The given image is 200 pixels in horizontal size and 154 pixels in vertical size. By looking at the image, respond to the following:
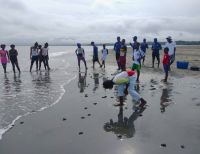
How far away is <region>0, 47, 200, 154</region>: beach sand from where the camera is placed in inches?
267

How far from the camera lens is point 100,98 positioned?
1218 centimetres

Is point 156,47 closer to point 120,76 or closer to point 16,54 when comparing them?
point 16,54

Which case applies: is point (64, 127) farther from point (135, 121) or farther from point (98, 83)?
point (98, 83)

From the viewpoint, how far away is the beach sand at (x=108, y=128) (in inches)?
267

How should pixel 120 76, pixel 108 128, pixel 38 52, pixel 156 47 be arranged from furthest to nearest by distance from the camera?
pixel 38 52 < pixel 156 47 < pixel 120 76 < pixel 108 128

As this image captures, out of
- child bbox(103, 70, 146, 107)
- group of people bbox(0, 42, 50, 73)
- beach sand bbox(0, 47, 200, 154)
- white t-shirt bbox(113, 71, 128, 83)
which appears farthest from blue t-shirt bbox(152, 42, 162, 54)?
white t-shirt bbox(113, 71, 128, 83)

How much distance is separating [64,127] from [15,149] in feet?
6.00

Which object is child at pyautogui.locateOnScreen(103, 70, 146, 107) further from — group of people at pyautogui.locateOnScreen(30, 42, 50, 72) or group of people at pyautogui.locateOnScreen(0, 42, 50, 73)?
group of people at pyautogui.locateOnScreen(30, 42, 50, 72)

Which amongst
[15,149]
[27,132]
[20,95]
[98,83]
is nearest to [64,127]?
[27,132]

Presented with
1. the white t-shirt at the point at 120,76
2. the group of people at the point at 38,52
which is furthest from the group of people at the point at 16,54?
the white t-shirt at the point at 120,76

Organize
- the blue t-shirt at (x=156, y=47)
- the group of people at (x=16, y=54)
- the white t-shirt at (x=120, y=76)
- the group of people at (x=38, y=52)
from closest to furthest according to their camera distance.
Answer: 1. the white t-shirt at (x=120, y=76)
2. the blue t-shirt at (x=156, y=47)
3. the group of people at (x=16, y=54)
4. the group of people at (x=38, y=52)

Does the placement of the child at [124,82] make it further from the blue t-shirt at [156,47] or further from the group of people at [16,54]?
the group of people at [16,54]

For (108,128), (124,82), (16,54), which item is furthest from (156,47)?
(108,128)

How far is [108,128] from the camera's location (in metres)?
8.20
